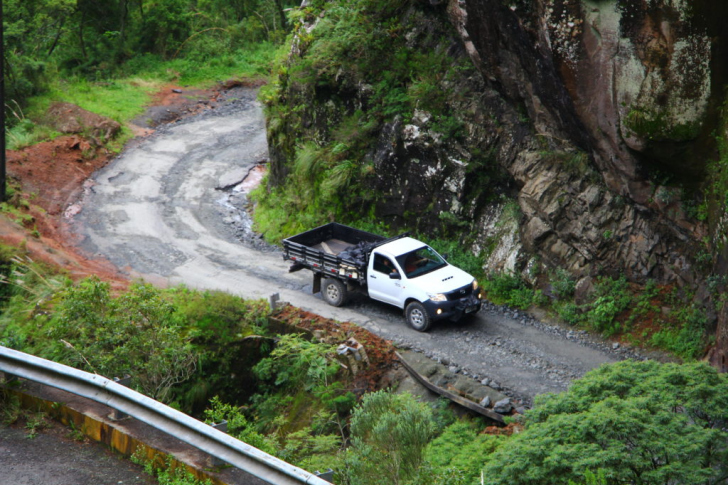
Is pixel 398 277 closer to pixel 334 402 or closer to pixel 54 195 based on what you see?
pixel 334 402

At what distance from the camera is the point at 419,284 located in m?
16.1

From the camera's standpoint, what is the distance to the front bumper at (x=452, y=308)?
15938mm

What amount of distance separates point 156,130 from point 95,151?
427 cm

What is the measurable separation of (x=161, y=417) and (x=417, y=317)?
384 inches

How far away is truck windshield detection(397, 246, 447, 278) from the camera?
16.6 meters

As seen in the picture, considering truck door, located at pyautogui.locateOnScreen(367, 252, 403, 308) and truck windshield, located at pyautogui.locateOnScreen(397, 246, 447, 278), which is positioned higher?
truck windshield, located at pyautogui.locateOnScreen(397, 246, 447, 278)

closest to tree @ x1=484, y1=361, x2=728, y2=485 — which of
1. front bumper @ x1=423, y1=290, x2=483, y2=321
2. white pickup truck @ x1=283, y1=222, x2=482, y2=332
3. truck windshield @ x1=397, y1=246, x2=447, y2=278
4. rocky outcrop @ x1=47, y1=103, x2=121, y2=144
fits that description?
front bumper @ x1=423, y1=290, x2=483, y2=321

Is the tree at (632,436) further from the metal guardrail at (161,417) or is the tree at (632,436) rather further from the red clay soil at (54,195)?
the red clay soil at (54,195)

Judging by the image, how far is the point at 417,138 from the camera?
19.8m

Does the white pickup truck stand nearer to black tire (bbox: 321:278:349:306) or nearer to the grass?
black tire (bbox: 321:278:349:306)

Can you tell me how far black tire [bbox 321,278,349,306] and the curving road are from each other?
22 cm

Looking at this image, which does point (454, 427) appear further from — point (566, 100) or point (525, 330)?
point (566, 100)

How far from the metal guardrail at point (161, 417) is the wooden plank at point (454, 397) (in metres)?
7.28

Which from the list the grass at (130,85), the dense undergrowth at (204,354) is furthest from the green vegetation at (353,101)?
the grass at (130,85)
